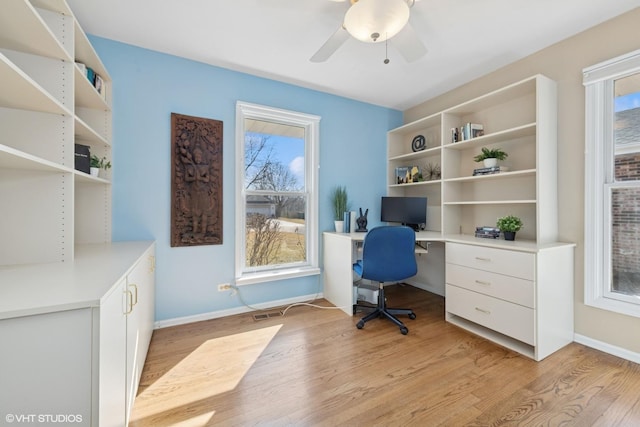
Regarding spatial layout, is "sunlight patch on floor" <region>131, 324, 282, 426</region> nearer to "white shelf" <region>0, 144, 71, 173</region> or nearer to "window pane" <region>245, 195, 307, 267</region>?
"window pane" <region>245, 195, 307, 267</region>

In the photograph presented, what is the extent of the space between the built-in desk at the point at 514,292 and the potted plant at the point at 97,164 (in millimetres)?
3002

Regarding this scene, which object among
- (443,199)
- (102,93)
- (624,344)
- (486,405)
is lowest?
(486,405)

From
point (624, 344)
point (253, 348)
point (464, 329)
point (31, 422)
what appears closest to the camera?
point (31, 422)

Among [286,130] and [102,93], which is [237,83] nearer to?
[286,130]

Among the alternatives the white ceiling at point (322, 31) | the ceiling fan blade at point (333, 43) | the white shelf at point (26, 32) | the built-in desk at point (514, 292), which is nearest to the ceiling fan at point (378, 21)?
the ceiling fan blade at point (333, 43)

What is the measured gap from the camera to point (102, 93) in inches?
81.5

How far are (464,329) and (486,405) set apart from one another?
0.96 metres

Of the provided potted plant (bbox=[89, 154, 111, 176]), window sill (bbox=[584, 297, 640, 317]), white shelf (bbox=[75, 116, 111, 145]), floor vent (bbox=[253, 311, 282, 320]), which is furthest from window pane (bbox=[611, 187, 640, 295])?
potted plant (bbox=[89, 154, 111, 176])

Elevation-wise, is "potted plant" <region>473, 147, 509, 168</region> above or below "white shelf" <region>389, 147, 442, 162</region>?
below

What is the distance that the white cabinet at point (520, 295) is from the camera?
6.16ft

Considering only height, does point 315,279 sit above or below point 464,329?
above

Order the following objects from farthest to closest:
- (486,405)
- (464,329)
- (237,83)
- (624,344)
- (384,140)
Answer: (384,140) → (237,83) → (464,329) → (624,344) → (486,405)

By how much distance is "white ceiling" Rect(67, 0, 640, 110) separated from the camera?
180 cm

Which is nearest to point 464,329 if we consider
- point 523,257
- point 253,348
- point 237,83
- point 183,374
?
point 523,257
